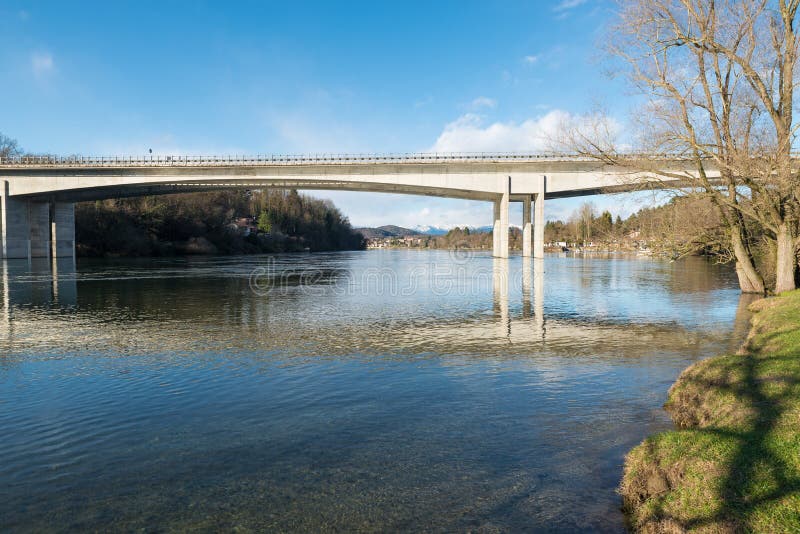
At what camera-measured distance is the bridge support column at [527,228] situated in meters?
74.4

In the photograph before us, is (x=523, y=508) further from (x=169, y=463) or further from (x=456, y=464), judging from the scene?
(x=169, y=463)

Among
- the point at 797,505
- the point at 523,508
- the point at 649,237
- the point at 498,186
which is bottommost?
the point at 523,508

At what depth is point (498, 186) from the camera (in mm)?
67938

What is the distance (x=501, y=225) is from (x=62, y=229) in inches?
2581

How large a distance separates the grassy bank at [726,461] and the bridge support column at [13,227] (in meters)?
83.0

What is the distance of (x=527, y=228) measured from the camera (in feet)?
252

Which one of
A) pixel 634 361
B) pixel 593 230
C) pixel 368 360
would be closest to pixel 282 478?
pixel 368 360

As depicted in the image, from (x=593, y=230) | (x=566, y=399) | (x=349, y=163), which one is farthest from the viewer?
(x=593, y=230)

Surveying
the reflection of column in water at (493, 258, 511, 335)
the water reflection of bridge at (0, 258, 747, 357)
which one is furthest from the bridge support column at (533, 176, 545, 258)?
the water reflection of bridge at (0, 258, 747, 357)

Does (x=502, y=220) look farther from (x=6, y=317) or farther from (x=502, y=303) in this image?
(x=6, y=317)

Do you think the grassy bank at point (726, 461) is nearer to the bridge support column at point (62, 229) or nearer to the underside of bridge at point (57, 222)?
the underside of bridge at point (57, 222)

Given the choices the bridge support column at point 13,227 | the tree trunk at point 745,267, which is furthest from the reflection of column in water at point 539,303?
the bridge support column at point 13,227

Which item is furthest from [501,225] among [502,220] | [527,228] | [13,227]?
[13,227]

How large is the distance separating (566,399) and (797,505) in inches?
189
